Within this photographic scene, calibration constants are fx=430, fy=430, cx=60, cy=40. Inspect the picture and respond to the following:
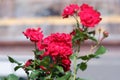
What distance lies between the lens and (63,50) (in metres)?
1.28

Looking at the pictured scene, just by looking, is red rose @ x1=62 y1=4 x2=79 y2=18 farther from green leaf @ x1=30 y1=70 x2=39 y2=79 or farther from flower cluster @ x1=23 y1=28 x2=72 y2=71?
green leaf @ x1=30 y1=70 x2=39 y2=79

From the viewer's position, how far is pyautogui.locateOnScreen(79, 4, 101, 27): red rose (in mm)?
1334

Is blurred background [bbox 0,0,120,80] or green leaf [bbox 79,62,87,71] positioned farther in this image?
blurred background [bbox 0,0,120,80]

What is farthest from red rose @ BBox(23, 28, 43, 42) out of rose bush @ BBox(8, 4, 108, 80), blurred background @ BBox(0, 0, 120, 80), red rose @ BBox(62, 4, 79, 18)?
blurred background @ BBox(0, 0, 120, 80)

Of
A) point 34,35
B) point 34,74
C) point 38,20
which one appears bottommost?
point 38,20

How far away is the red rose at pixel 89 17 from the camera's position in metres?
1.33

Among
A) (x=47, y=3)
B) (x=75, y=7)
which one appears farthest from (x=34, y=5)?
(x=75, y=7)

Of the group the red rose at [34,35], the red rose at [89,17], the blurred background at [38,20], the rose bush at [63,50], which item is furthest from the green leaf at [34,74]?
the blurred background at [38,20]

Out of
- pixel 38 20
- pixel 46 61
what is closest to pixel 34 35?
pixel 46 61

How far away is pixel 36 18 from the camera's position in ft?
24.5

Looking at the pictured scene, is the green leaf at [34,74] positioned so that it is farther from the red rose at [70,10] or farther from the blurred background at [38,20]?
the blurred background at [38,20]

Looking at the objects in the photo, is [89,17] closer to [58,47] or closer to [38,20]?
[58,47]

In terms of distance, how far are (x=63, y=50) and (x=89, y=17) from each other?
0.46ft

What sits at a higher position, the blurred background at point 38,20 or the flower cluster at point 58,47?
the flower cluster at point 58,47
